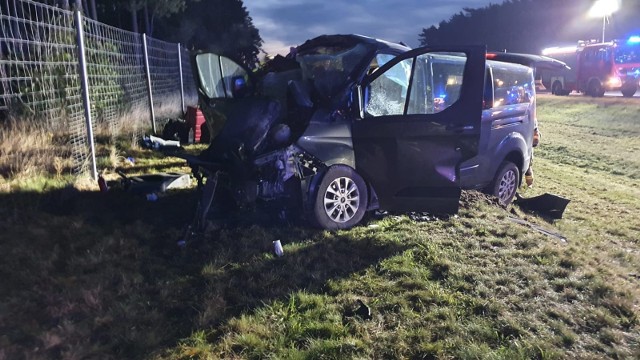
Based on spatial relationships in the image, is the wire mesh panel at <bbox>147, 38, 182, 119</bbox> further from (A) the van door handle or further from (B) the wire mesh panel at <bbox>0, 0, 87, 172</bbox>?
(A) the van door handle

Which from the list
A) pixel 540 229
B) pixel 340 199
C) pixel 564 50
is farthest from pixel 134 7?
pixel 564 50

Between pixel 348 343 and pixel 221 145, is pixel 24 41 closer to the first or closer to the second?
pixel 221 145

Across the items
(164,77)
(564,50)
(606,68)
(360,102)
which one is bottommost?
(360,102)

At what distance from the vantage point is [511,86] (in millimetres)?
6410

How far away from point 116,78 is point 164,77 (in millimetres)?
3351

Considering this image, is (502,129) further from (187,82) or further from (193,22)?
(193,22)

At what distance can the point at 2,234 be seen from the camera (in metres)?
4.14

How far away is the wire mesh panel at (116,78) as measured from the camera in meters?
7.45

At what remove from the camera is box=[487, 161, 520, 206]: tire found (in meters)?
6.51

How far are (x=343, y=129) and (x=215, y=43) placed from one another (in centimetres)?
3421

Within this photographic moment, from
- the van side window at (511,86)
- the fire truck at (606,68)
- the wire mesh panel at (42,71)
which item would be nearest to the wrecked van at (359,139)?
the van side window at (511,86)

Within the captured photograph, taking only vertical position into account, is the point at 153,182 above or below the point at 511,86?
below

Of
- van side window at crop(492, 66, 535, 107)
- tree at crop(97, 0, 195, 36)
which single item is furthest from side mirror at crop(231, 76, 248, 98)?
tree at crop(97, 0, 195, 36)

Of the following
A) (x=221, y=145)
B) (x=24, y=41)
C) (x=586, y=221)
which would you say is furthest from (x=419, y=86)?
(x=24, y=41)
